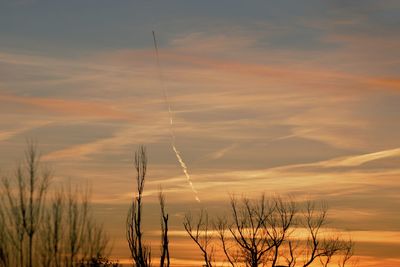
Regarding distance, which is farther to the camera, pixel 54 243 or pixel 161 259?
pixel 161 259

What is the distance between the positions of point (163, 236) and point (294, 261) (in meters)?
19.5

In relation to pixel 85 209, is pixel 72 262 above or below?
below

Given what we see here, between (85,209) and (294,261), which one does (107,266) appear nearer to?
(294,261)

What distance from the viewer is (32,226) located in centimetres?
3269

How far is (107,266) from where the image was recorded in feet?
174

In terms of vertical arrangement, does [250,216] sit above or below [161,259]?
above

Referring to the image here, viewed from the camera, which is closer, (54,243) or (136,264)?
(54,243)

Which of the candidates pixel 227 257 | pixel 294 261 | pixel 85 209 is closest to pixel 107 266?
pixel 227 257

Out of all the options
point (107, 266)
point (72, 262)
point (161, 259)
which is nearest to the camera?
point (72, 262)

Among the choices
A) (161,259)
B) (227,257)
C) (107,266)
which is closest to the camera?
(161,259)

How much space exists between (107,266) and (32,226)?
21008 millimetres

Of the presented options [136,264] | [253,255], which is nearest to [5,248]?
[136,264]

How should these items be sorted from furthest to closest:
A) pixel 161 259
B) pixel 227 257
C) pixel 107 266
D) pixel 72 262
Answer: pixel 227 257
pixel 107 266
pixel 161 259
pixel 72 262

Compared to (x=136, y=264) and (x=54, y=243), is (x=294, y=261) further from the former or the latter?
(x=54, y=243)
